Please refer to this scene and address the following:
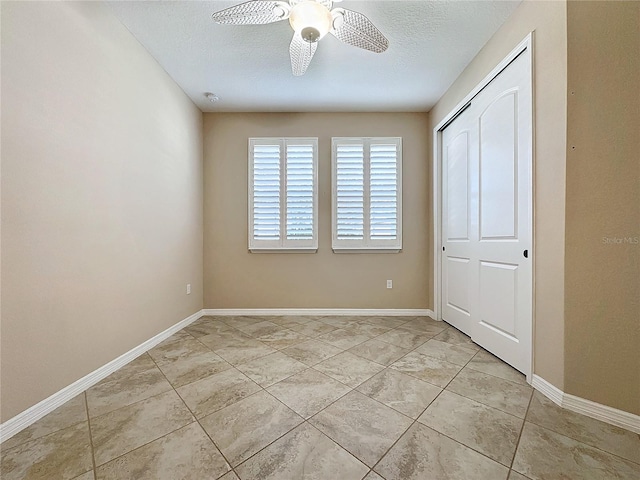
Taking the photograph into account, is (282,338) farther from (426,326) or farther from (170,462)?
(426,326)

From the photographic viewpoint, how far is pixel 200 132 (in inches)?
129

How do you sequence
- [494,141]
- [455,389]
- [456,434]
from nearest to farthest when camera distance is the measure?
[456,434] < [455,389] < [494,141]

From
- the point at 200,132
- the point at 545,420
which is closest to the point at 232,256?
the point at 200,132

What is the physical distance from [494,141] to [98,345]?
3.30 m

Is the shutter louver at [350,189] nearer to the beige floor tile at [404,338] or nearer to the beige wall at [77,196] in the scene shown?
the beige floor tile at [404,338]

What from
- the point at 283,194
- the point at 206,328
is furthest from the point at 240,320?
the point at 283,194

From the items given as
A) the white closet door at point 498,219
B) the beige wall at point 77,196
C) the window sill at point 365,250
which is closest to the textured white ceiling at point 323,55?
the beige wall at point 77,196

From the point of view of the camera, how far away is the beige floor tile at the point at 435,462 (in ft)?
3.39

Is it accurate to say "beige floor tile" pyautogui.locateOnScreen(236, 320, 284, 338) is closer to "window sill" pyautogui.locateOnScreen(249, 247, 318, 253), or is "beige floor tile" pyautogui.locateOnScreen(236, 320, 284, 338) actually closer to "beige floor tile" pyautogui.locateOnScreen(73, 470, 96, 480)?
"window sill" pyautogui.locateOnScreen(249, 247, 318, 253)

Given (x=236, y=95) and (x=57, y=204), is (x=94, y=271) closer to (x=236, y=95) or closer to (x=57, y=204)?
(x=57, y=204)

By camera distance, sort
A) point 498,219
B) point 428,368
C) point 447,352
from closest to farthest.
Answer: point 428,368, point 498,219, point 447,352

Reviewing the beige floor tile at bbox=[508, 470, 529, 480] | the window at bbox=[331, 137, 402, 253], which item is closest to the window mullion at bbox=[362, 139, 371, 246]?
the window at bbox=[331, 137, 402, 253]

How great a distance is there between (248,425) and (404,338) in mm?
1688

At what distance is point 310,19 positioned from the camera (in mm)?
1388
